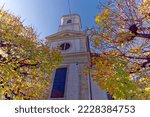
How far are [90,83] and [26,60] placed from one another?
737 cm

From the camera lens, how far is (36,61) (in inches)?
414

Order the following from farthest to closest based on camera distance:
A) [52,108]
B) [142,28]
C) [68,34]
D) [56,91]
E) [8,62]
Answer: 1. [68,34]
2. [56,91]
3. [8,62]
4. [142,28]
5. [52,108]

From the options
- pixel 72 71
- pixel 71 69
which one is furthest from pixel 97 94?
pixel 71 69

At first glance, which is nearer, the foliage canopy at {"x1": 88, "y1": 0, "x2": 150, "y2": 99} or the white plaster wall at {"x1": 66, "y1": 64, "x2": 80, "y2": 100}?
the foliage canopy at {"x1": 88, "y1": 0, "x2": 150, "y2": 99}

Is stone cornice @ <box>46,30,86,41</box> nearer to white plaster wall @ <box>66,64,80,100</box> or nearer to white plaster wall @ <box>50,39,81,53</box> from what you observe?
white plaster wall @ <box>50,39,81,53</box>

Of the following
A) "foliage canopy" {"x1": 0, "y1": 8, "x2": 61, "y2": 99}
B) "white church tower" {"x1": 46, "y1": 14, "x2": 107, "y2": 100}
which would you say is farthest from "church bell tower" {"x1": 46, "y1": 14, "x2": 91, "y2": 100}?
"foliage canopy" {"x1": 0, "y1": 8, "x2": 61, "y2": 99}

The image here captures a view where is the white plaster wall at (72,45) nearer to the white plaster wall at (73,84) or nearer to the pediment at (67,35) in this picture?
the pediment at (67,35)

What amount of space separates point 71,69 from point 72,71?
13.4 inches

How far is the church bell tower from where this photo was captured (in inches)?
616

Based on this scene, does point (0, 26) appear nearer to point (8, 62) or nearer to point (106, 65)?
point (8, 62)

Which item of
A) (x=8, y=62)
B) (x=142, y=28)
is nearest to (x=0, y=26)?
(x=8, y=62)

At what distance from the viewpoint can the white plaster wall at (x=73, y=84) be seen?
1517cm

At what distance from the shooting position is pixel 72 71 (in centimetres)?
1750

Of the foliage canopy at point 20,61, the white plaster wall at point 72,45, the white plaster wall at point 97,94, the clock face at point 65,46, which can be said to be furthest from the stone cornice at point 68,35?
the foliage canopy at point 20,61
